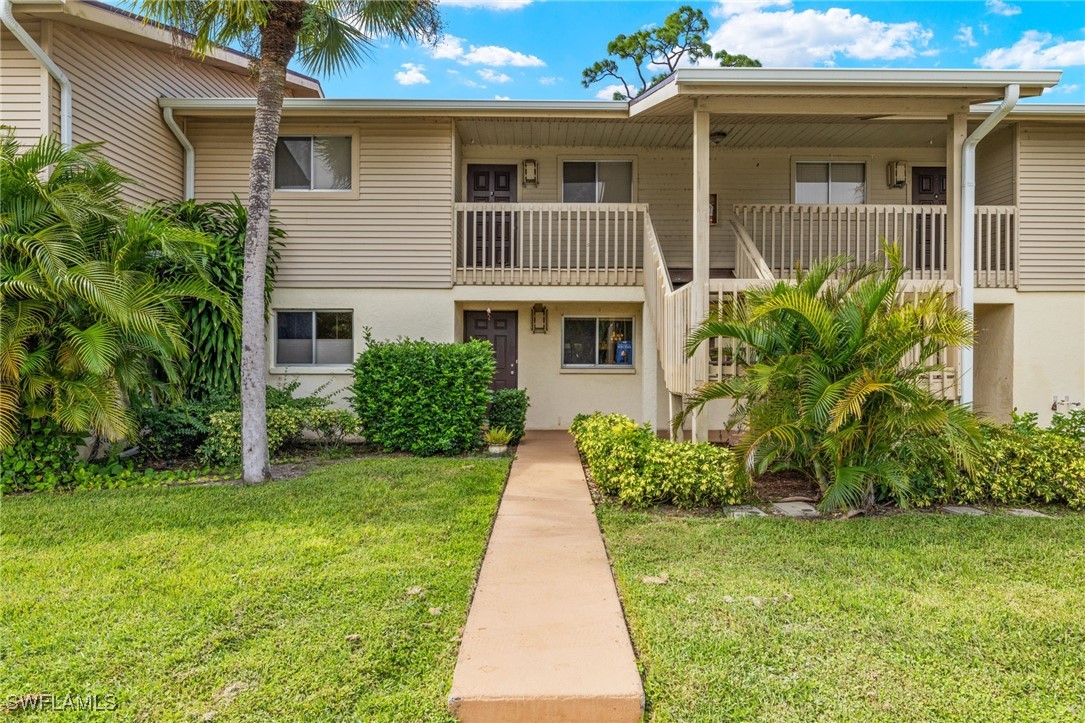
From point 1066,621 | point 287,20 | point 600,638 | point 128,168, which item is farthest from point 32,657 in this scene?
point 128,168

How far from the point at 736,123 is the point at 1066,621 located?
24.7 ft

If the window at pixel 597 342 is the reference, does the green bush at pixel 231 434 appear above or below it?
below

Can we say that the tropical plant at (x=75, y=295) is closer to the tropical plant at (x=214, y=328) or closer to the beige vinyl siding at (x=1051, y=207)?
the tropical plant at (x=214, y=328)

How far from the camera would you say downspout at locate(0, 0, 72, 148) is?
21.1 ft

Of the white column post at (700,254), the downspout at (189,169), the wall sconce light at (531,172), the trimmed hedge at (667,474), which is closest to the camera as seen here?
the trimmed hedge at (667,474)

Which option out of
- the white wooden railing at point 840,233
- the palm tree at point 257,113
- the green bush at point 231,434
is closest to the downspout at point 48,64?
the palm tree at point 257,113

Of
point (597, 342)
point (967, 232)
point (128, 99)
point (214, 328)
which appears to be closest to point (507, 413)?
point (597, 342)

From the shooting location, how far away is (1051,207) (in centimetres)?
898

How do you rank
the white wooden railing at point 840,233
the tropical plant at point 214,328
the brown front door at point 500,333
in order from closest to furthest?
the tropical plant at point 214,328, the white wooden railing at point 840,233, the brown front door at point 500,333

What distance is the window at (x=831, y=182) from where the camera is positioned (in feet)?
34.0

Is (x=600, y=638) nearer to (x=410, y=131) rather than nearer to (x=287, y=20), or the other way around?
(x=287, y=20)

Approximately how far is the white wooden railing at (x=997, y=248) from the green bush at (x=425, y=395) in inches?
296

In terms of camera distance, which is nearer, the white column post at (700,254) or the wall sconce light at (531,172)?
the white column post at (700,254)

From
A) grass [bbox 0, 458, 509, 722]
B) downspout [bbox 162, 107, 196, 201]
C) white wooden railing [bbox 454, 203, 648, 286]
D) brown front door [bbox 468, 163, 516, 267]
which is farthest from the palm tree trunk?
downspout [bbox 162, 107, 196, 201]
